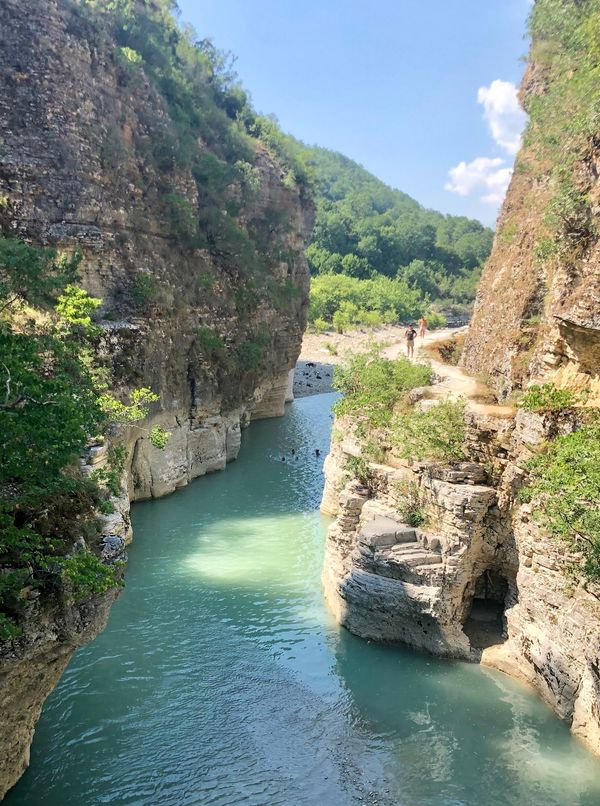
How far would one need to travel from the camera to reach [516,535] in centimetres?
1388

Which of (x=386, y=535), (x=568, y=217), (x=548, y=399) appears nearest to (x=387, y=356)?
(x=568, y=217)

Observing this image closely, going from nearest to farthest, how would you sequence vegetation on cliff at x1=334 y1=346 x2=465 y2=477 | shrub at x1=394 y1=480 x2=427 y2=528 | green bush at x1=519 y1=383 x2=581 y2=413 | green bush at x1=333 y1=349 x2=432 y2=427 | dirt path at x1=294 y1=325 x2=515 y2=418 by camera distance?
1. green bush at x1=519 y1=383 x2=581 y2=413
2. shrub at x1=394 y1=480 x2=427 y2=528
3. vegetation on cliff at x1=334 y1=346 x2=465 y2=477
4. dirt path at x1=294 y1=325 x2=515 y2=418
5. green bush at x1=333 y1=349 x2=432 y2=427

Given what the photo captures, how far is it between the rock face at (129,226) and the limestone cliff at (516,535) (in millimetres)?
11272

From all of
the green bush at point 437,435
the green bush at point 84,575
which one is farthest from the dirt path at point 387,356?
the green bush at point 84,575

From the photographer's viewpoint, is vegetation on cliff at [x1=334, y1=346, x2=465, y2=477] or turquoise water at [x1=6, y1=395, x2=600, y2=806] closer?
turquoise water at [x1=6, y1=395, x2=600, y2=806]

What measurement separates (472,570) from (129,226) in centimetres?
1938

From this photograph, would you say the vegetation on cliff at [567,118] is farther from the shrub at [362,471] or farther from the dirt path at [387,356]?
the shrub at [362,471]

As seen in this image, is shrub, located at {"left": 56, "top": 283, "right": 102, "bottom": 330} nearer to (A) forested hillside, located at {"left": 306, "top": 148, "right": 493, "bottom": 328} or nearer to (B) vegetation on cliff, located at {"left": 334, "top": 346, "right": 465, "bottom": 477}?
(B) vegetation on cliff, located at {"left": 334, "top": 346, "right": 465, "bottom": 477}

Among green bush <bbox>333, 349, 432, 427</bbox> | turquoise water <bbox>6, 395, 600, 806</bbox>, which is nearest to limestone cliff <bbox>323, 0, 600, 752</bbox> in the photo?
turquoise water <bbox>6, 395, 600, 806</bbox>

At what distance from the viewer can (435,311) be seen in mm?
76188

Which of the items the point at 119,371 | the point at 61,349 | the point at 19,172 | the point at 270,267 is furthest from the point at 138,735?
the point at 270,267

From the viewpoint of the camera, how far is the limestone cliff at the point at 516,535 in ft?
39.7

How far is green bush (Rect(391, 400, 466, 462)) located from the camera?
1526 centimetres

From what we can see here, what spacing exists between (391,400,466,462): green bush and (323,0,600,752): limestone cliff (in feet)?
1.10
